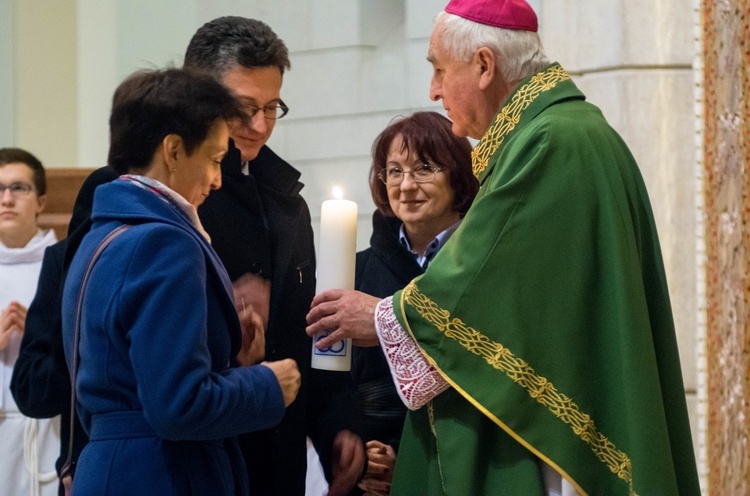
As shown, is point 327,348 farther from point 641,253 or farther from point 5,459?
point 5,459

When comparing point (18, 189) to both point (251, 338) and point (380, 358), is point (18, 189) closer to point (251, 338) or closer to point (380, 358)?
point (380, 358)

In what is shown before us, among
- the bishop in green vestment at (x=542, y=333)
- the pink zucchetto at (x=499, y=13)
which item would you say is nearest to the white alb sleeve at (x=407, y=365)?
the bishop in green vestment at (x=542, y=333)

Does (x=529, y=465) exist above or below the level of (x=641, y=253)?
below

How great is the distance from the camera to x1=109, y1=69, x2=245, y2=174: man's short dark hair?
2.41 meters

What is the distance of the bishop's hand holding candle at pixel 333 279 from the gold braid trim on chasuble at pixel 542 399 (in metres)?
0.26

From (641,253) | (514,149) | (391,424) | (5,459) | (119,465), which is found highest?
(514,149)

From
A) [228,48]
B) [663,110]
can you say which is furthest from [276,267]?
[663,110]

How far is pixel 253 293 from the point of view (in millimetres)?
3031

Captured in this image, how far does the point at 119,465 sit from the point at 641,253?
1332mm

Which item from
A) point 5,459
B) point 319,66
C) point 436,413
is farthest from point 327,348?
point 319,66

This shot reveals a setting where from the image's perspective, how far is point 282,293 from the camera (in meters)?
3.10

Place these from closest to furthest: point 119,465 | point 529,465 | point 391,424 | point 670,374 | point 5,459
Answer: point 119,465 → point 529,465 → point 670,374 → point 391,424 → point 5,459

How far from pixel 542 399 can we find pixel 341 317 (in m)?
0.50

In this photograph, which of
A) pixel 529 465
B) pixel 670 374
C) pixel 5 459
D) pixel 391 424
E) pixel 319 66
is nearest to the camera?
pixel 529 465
